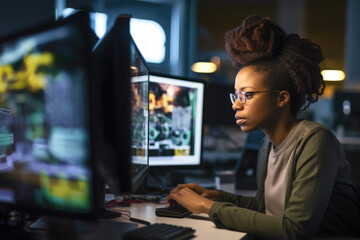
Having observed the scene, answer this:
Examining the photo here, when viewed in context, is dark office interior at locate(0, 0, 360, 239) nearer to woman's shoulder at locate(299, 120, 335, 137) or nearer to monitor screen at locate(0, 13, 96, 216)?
monitor screen at locate(0, 13, 96, 216)

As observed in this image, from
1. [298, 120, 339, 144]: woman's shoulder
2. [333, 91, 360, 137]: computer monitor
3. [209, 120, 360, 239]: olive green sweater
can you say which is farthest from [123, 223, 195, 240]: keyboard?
[333, 91, 360, 137]: computer monitor

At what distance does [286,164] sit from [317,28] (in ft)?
19.9

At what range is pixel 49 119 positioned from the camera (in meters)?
0.78

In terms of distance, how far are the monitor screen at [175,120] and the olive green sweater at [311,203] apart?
1.80ft

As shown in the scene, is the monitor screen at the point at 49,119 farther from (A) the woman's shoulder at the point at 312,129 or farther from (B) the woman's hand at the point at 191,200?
(A) the woman's shoulder at the point at 312,129

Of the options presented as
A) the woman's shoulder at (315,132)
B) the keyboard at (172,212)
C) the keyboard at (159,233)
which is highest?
the woman's shoulder at (315,132)

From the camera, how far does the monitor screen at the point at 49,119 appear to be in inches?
28.7

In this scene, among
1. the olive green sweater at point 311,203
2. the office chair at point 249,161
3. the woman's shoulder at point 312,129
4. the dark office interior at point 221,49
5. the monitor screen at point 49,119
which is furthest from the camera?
the office chair at point 249,161

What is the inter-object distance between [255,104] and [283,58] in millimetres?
185

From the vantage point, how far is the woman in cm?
104

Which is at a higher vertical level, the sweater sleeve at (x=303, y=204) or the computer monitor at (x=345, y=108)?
the computer monitor at (x=345, y=108)

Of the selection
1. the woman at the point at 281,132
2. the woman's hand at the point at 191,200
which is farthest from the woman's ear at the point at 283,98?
the woman's hand at the point at 191,200

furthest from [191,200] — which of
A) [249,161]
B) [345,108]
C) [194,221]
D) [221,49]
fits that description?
[221,49]

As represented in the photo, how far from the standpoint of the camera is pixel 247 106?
122cm
